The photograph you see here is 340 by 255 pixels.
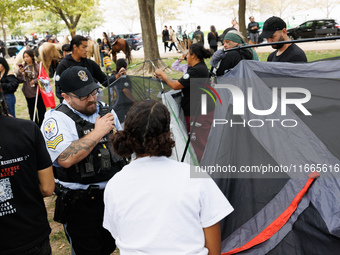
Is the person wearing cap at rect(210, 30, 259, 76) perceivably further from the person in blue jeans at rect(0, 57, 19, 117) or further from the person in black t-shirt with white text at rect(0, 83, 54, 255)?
the person in blue jeans at rect(0, 57, 19, 117)

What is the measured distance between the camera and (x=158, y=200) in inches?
59.7

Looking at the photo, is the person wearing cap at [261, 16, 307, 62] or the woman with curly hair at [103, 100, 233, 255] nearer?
the woman with curly hair at [103, 100, 233, 255]

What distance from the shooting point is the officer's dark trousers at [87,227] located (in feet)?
8.29

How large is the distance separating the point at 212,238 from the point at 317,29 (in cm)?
2235

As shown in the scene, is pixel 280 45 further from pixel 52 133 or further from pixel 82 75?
pixel 52 133

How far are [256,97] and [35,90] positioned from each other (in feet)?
16.1

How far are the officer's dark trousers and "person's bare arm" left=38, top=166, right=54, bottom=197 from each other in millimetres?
394

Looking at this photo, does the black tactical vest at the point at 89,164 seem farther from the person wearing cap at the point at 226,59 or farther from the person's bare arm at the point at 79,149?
the person wearing cap at the point at 226,59

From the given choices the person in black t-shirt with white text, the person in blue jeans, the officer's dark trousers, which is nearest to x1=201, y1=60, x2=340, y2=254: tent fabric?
the officer's dark trousers

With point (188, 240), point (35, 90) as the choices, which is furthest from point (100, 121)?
point (35, 90)

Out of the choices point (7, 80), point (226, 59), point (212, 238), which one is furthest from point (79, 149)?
point (7, 80)

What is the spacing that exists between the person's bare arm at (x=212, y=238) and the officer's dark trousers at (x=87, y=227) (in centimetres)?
115

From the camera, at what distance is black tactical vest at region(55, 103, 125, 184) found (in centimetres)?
242

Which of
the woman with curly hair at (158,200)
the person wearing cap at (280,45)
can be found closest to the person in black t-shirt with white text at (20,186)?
the woman with curly hair at (158,200)
